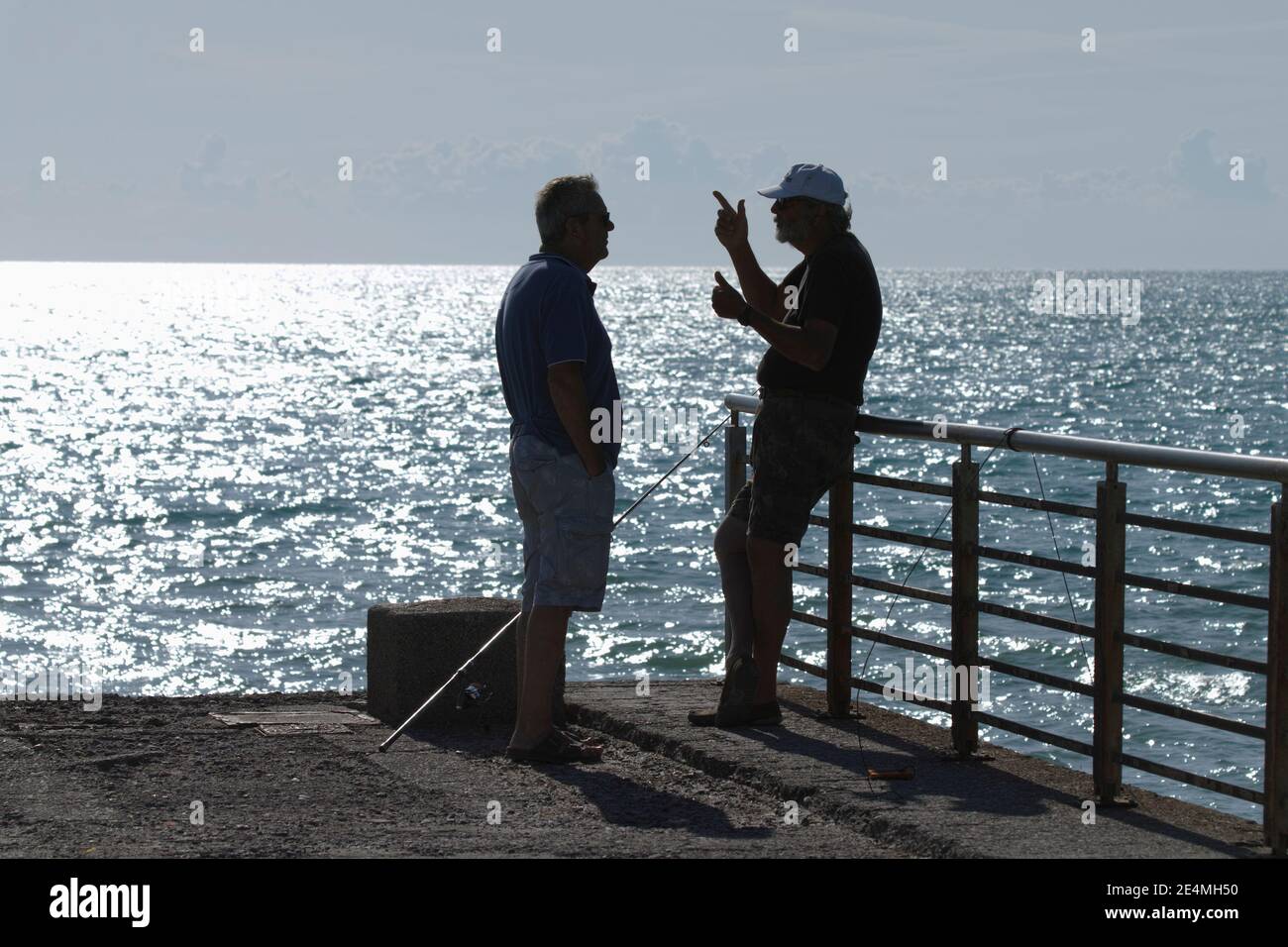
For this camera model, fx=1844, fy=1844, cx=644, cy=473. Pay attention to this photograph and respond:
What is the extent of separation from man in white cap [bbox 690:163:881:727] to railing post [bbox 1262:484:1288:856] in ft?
5.21

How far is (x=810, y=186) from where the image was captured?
18.9 ft

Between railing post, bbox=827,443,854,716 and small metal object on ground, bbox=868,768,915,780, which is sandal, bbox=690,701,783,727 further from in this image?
small metal object on ground, bbox=868,768,915,780

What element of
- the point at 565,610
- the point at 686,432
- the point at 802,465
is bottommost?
the point at 686,432

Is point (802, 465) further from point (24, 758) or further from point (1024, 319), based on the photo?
point (1024, 319)

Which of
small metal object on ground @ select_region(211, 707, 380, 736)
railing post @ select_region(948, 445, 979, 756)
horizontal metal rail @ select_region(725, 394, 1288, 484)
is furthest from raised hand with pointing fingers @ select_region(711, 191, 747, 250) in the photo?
small metal object on ground @ select_region(211, 707, 380, 736)

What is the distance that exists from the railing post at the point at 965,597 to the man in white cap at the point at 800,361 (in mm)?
402

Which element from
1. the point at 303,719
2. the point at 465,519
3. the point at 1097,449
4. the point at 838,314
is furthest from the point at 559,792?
the point at 465,519

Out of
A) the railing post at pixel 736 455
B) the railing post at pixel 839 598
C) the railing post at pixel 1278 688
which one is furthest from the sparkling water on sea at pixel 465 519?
the railing post at pixel 1278 688

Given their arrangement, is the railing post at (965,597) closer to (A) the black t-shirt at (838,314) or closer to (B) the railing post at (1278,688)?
(A) the black t-shirt at (838,314)

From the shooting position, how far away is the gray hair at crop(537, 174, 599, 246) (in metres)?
5.65
